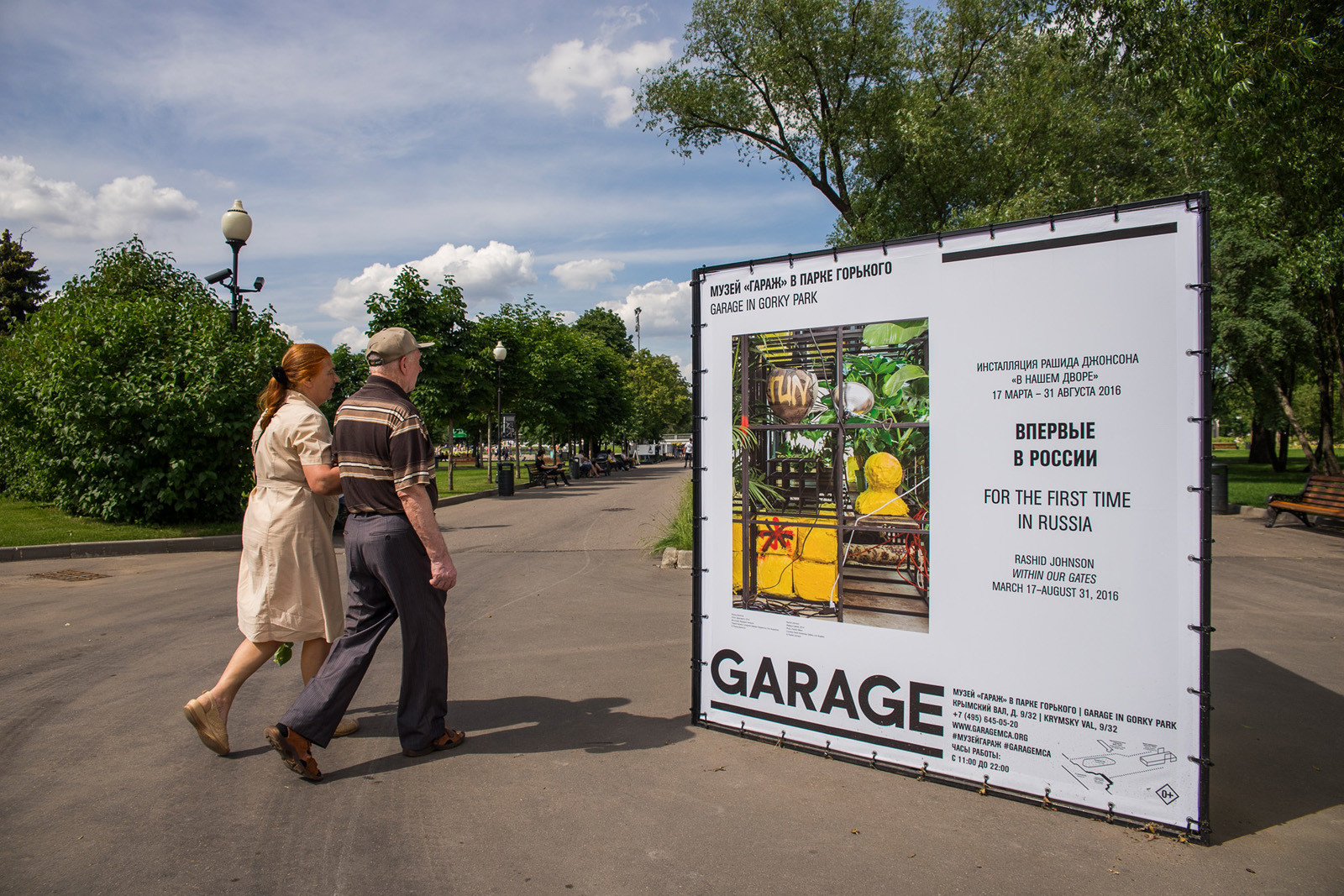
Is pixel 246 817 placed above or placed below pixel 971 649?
below

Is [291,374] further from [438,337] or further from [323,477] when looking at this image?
[438,337]

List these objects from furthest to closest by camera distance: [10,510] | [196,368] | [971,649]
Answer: [10,510]
[196,368]
[971,649]

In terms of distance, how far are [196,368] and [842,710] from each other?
492 inches

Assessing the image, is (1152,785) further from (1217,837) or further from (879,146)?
(879,146)

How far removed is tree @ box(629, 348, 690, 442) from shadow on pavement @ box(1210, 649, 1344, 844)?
69132 millimetres

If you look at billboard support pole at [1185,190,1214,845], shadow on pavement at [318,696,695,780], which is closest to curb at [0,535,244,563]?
shadow on pavement at [318,696,695,780]

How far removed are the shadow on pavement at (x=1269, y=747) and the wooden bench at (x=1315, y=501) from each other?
32.5 ft

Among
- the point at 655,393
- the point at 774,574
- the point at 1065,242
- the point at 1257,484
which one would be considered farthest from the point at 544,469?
the point at 655,393

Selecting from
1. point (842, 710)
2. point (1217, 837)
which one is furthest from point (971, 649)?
point (1217, 837)

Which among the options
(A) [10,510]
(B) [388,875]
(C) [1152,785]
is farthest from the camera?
(A) [10,510]

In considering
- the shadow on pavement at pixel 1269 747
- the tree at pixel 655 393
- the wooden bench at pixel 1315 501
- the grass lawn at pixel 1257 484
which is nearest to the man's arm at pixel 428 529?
the shadow on pavement at pixel 1269 747

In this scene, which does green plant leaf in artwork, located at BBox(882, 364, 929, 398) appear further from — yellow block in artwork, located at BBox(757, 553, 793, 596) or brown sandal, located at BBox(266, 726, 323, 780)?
brown sandal, located at BBox(266, 726, 323, 780)

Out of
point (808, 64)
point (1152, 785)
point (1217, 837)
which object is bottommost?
point (1217, 837)

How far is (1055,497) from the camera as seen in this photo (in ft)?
11.2
